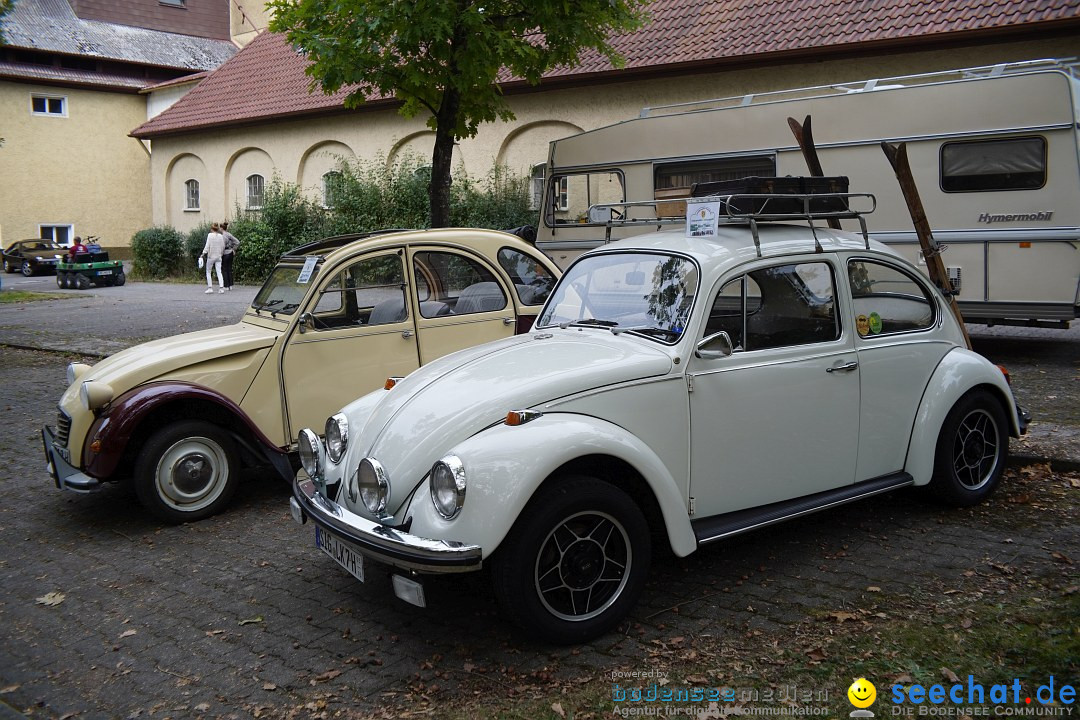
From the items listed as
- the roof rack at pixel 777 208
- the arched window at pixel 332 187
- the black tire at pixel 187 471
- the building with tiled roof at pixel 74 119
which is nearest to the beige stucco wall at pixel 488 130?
the arched window at pixel 332 187

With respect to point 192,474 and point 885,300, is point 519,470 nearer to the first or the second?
point 885,300

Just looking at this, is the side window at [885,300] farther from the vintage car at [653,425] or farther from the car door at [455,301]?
the car door at [455,301]

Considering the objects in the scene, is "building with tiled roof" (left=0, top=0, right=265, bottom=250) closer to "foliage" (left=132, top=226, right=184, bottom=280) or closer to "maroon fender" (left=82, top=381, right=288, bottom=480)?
"foliage" (left=132, top=226, right=184, bottom=280)

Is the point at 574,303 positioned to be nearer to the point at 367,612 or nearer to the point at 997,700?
the point at 367,612

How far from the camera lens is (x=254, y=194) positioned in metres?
30.4

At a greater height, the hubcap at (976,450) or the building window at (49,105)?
the building window at (49,105)

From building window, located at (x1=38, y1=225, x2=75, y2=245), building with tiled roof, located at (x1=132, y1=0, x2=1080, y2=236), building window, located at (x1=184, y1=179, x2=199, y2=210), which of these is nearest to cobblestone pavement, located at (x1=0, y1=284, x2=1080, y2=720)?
building with tiled roof, located at (x1=132, y1=0, x2=1080, y2=236)

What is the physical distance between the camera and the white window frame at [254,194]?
30.0m

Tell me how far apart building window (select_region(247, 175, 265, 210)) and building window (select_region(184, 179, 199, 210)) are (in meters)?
3.53

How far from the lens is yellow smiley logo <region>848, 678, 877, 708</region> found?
3.50m

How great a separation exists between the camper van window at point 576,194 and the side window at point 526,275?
5386 millimetres

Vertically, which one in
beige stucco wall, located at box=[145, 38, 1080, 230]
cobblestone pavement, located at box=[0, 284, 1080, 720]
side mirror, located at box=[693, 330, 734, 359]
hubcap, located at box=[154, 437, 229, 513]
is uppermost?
beige stucco wall, located at box=[145, 38, 1080, 230]

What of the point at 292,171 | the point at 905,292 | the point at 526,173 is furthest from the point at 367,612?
the point at 292,171

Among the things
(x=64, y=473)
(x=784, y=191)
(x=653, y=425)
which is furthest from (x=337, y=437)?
(x=784, y=191)
